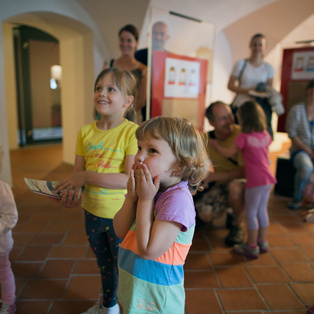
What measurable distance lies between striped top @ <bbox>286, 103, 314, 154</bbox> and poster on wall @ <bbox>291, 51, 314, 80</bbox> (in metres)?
0.72

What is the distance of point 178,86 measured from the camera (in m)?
3.00

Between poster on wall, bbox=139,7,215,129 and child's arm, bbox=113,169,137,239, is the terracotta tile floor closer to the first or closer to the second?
child's arm, bbox=113,169,137,239

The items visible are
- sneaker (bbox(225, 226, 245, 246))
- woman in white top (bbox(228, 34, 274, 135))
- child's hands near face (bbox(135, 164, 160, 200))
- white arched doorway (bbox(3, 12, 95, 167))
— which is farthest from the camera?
woman in white top (bbox(228, 34, 274, 135))

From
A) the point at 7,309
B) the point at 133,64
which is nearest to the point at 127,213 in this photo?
the point at 7,309

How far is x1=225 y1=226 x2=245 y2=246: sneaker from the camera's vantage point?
2518 millimetres

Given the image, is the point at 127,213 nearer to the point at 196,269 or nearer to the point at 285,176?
the point at 196,269

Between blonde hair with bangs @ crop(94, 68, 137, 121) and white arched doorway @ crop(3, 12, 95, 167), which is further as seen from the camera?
white arched doorway @ crop(3, 12, 95, 167)

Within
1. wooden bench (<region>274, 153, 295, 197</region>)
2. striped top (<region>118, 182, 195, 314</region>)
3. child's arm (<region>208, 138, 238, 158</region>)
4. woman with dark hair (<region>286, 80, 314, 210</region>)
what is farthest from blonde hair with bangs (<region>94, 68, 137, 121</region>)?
wooden bench (<region>274, 153, 295, 197</region>)

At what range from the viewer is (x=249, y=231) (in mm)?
2326

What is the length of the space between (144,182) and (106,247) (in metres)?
0.77

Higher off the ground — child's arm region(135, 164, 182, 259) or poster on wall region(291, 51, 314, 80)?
poster on wall region(291, 51, 314, 80)

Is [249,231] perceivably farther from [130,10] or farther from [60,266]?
[130,10]

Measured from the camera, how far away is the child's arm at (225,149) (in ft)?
7.97

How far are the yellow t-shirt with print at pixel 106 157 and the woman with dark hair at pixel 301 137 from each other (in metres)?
2.68
